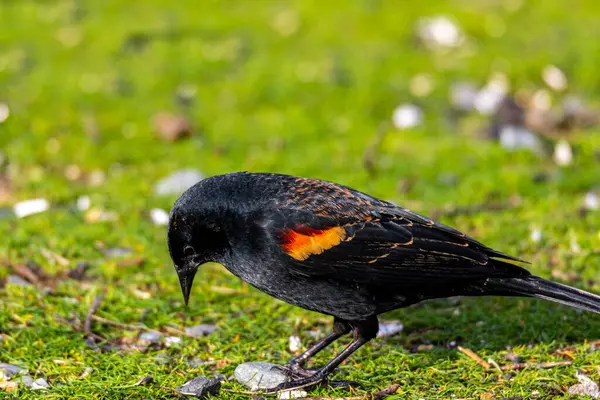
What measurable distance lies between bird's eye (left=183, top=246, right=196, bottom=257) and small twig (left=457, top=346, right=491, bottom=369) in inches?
67.9

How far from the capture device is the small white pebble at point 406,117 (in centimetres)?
945

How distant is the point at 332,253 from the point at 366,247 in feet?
0.66

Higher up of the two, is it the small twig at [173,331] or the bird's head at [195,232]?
the bird's head at [195,232]

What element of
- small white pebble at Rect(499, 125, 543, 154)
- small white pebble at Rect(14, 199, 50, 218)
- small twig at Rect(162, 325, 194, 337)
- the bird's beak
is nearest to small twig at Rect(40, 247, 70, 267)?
small white pebble at Rect(14, 199, 50, 218)

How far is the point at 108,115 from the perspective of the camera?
9.36 meters

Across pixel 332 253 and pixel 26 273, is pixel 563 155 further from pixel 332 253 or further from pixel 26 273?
pixel 26 273

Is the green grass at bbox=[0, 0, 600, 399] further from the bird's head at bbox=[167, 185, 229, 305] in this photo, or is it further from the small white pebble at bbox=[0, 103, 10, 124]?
the bird's head at bbox=[167, 185, 229, 305]

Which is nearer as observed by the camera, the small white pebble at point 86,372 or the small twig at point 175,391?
the small twig at point 175,391

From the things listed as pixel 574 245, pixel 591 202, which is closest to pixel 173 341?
pixel 574 245

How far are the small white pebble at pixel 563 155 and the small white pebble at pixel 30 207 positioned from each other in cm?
476

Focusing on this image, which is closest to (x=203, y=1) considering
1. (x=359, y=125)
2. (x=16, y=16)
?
(x=16, y=16)

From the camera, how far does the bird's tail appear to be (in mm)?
4930

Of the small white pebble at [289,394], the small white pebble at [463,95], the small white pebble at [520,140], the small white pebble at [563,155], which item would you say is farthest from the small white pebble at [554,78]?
the small white pebble at [289,394]

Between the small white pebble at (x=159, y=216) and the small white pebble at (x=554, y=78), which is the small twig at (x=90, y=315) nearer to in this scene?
the small white pebble at (x=159, y=216)
